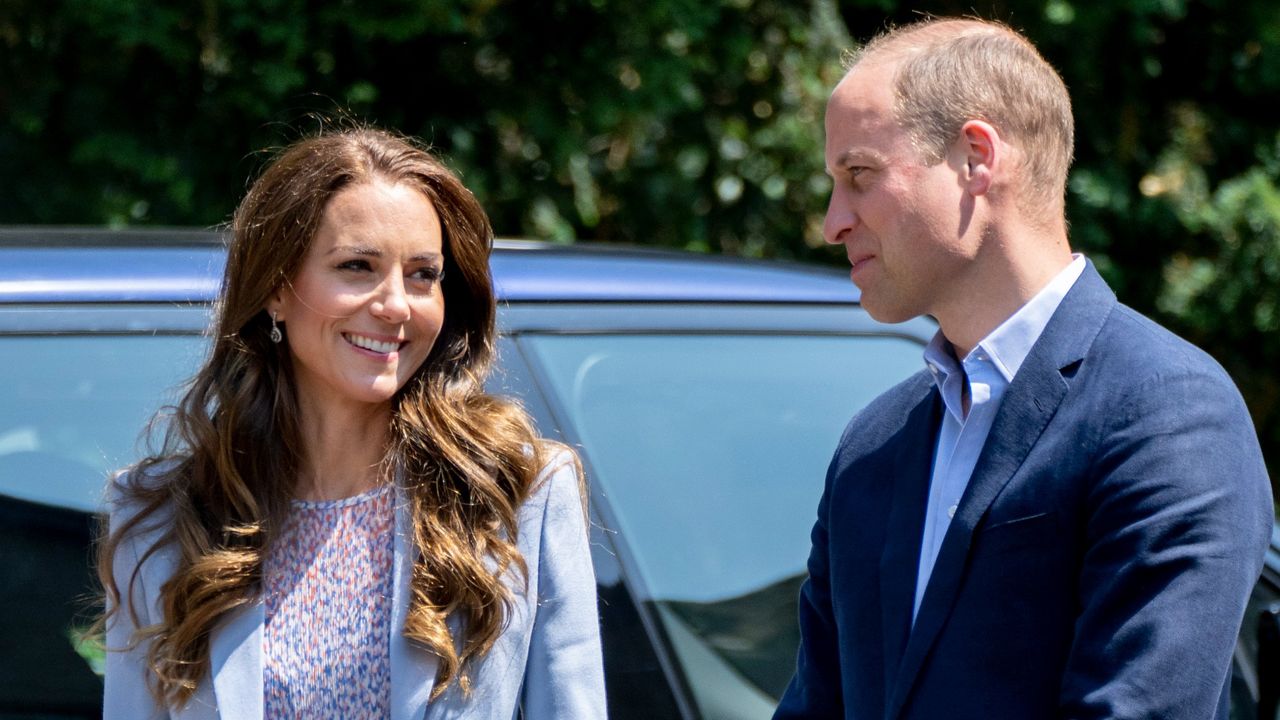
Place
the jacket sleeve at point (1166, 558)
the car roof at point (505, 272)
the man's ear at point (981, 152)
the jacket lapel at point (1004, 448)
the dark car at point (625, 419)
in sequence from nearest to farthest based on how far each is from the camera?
the jacket sleeve at point (1166, 558) < the jacket lapel at point (1004, 448) < the man's ear at point (981, 152) < the dark car at point (625, 419) < the car roof at point (505, 272)

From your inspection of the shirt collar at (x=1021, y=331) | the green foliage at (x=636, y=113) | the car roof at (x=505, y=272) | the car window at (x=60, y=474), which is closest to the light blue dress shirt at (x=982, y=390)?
the shirt collar at (x=1021, y=331)

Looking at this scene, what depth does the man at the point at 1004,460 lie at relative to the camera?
161 cm

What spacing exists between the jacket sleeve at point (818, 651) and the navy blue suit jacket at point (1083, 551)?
0.49 feet

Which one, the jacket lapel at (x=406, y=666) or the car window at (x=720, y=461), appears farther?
the car window at (x=720, y=461)

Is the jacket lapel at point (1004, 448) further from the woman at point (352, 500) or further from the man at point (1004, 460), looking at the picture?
the woman at point (352, 500)

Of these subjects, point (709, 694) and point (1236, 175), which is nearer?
point (709, 694)

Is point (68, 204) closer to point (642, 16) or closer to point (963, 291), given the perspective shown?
point (642, 16)

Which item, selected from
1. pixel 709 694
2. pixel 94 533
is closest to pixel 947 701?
pixel 709 694

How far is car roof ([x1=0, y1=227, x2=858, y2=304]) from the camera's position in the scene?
2418mm

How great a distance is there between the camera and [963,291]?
187 cm

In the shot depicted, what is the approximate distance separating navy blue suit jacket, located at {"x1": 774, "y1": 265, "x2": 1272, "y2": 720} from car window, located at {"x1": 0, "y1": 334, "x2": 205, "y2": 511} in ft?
3.97

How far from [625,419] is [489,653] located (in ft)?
1.93

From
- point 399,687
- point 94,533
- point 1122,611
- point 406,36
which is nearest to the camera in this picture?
point 1122,611

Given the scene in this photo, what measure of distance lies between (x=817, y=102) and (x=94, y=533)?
4310mm
